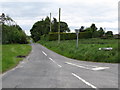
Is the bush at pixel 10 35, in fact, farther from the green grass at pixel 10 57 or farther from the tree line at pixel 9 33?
the green grass at pixel 10 57

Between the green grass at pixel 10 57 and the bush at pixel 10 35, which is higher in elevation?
the bush at pixel 10 35

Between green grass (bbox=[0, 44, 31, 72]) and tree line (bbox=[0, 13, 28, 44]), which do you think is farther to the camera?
tree line (bbox=[0, 13, 28, 44])

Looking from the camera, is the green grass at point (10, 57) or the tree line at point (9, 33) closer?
the green grass at point (10, 57)

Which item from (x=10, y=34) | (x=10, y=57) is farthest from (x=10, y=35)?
(x=10, y=57)

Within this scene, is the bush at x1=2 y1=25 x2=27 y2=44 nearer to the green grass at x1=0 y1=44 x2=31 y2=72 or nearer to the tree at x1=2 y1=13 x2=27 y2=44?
the tree at x1=2 y1=13 x2=27 y2=44

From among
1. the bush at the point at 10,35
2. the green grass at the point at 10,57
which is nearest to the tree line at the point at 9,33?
the bush at the point at 10,35

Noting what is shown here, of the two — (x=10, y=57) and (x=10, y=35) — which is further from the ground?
(x=10, y=35)

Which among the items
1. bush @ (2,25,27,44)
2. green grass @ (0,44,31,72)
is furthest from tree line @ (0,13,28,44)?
green grass @ (0,44,31,72)

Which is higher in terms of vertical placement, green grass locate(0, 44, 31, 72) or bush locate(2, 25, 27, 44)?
bush locate(2, 25, 27, 44)

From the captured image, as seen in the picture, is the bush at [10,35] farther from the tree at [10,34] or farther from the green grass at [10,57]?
the green grass at [10,57]

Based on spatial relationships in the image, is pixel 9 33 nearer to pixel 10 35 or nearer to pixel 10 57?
pixel 10 35

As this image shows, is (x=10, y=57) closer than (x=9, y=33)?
Yes

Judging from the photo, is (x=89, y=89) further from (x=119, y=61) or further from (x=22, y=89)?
(x=119, y=61)

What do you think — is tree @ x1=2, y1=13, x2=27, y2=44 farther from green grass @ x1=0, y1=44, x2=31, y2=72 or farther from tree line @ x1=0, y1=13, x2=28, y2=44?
green grass @ x1=0, y1=44, x2=31, y2=72
